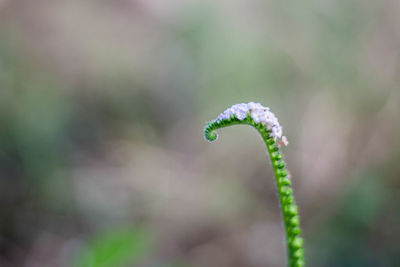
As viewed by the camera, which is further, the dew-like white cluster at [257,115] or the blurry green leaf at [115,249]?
the blurry green leaf at [115,249]

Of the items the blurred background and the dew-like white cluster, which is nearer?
the dew-like white cluster

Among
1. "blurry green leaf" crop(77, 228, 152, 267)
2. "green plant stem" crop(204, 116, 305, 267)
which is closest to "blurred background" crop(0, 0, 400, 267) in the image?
"blurry green leaf" crop(77, 228, 152, 267)

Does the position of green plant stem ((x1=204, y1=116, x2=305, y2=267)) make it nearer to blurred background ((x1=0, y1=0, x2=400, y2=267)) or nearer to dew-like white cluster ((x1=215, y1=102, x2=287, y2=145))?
dew-like white cluster ((x1=215, y1=102, x2=287, y2=145))

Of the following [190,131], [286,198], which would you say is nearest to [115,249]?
[286,198]

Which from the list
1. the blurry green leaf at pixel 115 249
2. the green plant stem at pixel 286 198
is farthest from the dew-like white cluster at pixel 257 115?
the blurry green leaf at pixel 115 249

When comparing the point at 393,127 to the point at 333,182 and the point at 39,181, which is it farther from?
the point at 39,181

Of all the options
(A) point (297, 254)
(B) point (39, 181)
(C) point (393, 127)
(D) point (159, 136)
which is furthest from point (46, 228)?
(C) point (393, 127)

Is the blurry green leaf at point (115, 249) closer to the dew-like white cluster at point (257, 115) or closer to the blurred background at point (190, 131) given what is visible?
the blurred background at point (190, 131)
